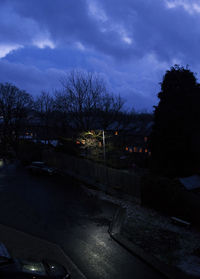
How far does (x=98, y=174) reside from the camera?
2659 cm

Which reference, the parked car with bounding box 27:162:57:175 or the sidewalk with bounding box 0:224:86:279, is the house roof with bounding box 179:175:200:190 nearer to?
the sidewalk with bounding box 0:224:86:279

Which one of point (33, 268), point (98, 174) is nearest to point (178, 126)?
point (98, 174)

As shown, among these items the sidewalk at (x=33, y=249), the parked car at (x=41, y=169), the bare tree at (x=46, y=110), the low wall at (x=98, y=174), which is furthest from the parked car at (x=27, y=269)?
the bare tree at (x=46, y=110)

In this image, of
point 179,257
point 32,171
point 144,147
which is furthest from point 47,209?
point 144,147

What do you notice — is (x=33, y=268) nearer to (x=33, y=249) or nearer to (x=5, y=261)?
(x=5, y=261)

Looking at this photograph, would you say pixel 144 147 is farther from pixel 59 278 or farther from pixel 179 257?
pixel 59 278

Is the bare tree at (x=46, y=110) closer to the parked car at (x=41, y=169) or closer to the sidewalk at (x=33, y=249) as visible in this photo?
the parked car at (x=41, y=169)

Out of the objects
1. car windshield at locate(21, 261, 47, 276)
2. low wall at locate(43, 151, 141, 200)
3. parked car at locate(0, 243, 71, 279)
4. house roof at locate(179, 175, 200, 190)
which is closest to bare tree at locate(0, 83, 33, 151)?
low wall at locate(43, 151, 141, 200)

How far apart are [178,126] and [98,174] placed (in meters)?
11.0

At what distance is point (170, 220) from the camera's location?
15.3 meters

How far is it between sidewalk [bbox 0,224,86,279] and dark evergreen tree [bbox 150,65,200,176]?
711 inches

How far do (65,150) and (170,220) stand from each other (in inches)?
887

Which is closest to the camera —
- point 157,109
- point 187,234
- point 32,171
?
point 187,234

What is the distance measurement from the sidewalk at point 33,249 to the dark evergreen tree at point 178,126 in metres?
18.1
